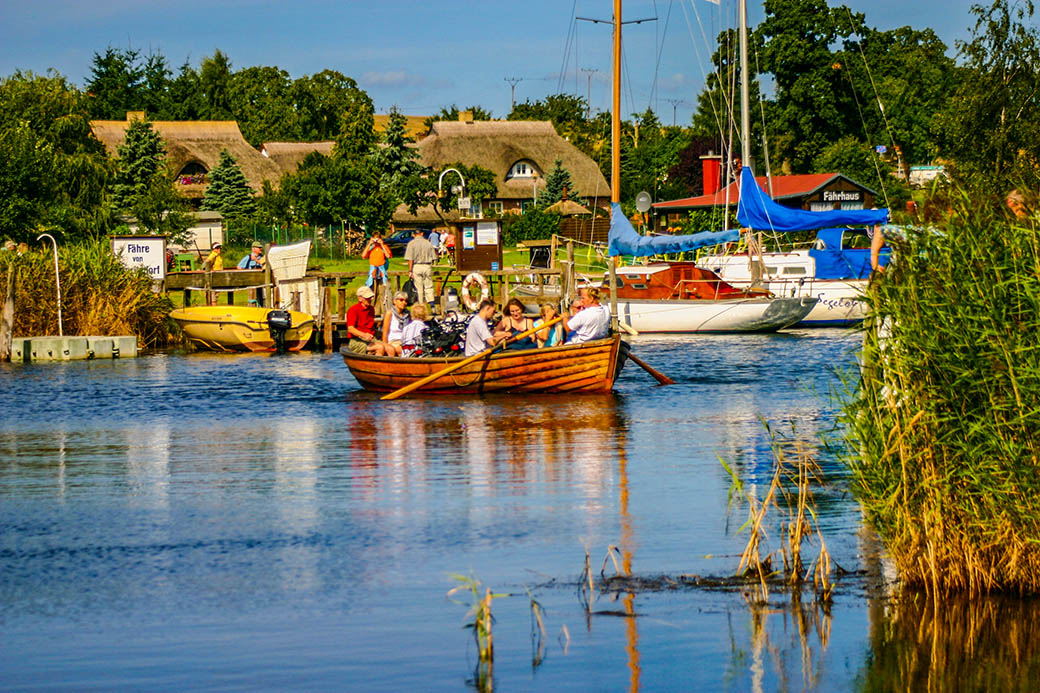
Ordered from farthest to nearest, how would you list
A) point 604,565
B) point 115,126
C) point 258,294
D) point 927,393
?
point 115,126 → point 258,294 → point 604,565 → point 927,393

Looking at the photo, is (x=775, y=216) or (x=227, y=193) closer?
(x=775, y=216)

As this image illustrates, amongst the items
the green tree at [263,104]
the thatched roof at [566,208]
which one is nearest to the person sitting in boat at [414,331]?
the thatched roof at [566,208]

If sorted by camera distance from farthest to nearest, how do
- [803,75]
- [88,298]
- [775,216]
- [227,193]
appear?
[803,75] → [227,193] → [775,216] → [88,298]

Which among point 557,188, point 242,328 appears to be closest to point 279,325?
point 242,328

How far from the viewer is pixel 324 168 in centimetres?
6669

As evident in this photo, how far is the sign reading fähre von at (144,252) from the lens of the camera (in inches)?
1326

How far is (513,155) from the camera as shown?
9494 cm

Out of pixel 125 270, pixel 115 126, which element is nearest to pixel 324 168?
pixel 115 126

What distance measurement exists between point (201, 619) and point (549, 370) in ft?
42.2

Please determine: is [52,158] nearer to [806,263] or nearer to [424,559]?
[806,263]

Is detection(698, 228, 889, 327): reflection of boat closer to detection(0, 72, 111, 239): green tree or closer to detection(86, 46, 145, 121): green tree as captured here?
detection(0, 72, 111, 239): green tree

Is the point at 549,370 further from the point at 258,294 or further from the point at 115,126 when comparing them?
the point at 115,126

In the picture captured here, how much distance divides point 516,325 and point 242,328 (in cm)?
1217

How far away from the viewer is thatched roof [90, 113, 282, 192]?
85188 millimetres
